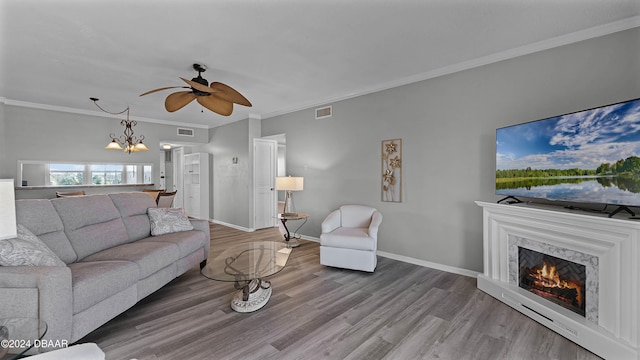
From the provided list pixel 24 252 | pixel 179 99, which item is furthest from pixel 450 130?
pixel 24 252

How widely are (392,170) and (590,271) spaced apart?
236 cm

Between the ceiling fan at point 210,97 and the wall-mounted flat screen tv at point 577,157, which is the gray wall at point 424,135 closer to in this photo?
the wall-mounted flat screen tv at point 577,157

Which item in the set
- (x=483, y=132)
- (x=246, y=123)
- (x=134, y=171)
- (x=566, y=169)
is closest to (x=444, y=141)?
(x=483, y=132)

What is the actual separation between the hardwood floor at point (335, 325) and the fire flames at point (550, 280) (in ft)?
1.25

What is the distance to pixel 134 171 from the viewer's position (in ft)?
20.1

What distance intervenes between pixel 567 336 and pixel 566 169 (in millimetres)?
1373

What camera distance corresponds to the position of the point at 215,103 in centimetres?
312

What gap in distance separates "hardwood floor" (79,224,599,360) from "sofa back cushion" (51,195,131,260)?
0.77m

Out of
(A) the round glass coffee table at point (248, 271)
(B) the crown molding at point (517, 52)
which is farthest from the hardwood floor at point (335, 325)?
(B) the crown molding at point (517, 52)

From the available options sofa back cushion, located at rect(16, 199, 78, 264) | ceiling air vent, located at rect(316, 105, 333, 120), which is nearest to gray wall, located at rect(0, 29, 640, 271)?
ceiling air vent, located at rect(316, 105, 333, 120)

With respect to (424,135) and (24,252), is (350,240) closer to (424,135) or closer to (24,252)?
(424,135)

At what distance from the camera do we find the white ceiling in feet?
7.24

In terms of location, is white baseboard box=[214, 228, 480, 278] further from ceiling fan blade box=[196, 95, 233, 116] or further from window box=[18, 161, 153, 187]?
window box=[18, 161, 153, 187]

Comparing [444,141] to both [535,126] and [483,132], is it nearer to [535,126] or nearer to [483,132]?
[483,132]
